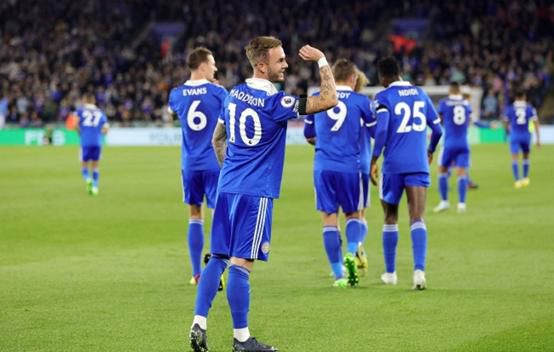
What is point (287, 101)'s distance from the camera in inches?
293

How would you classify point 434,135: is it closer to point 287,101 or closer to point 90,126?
point 287,101

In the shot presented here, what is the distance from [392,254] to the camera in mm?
10930

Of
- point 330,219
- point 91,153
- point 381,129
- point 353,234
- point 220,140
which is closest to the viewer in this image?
point 220,140

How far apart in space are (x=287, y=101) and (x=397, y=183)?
11.6ft

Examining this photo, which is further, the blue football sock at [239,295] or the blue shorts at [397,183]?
the blue shorts at [397,183]

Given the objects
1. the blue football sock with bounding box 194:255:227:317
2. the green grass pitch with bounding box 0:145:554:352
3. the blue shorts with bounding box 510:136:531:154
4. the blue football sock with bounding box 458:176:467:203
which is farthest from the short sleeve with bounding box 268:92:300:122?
the blue shorts with bounding box 510:136:531:154

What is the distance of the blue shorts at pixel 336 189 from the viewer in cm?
1109

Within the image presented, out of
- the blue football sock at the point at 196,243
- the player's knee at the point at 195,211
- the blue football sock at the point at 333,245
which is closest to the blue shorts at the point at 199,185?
the player's knee at the point at 195,211

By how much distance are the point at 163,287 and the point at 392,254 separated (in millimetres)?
2277

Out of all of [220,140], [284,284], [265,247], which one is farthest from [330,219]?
[265,247]

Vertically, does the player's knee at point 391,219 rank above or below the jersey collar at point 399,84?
below

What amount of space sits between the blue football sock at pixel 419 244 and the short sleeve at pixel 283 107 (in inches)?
138

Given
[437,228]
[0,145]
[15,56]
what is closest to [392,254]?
[437,228]

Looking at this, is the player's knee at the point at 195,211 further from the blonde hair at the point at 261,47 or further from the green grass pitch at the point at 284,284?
the blonde hair at the point at 261,47
